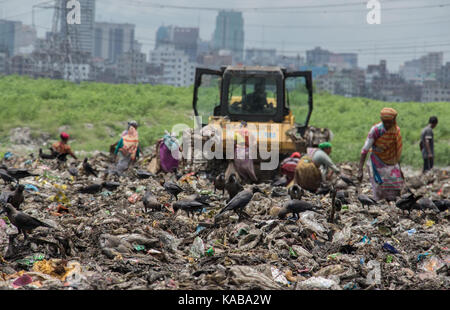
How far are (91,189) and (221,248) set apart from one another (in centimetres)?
417

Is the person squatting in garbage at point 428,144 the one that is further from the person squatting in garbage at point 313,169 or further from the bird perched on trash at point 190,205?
the bird perched on trash at point 190,205

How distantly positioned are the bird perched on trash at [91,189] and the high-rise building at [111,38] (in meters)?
155

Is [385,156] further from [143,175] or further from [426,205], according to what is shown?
[143,175]

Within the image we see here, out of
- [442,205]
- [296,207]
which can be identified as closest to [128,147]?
[296,207]

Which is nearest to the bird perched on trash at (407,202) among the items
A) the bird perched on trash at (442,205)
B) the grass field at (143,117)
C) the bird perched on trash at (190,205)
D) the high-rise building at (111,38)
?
the bird perched on trash at (442,205)

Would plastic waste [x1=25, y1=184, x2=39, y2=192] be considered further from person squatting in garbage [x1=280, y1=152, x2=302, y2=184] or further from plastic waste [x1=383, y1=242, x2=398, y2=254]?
plastic waste [x1=383, y1=242, x2=398, y2=254]

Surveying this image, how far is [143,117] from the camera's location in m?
27.1

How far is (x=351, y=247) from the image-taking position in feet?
21.0

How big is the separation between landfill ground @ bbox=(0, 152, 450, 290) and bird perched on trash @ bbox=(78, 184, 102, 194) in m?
0.59

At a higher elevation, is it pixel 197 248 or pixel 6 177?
pixel 6 177

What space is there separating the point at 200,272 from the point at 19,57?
89774mm

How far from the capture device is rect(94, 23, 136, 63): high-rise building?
16862 centimetres

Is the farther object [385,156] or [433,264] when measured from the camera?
[385,156]

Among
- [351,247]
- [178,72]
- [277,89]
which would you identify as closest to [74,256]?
[351,247]
